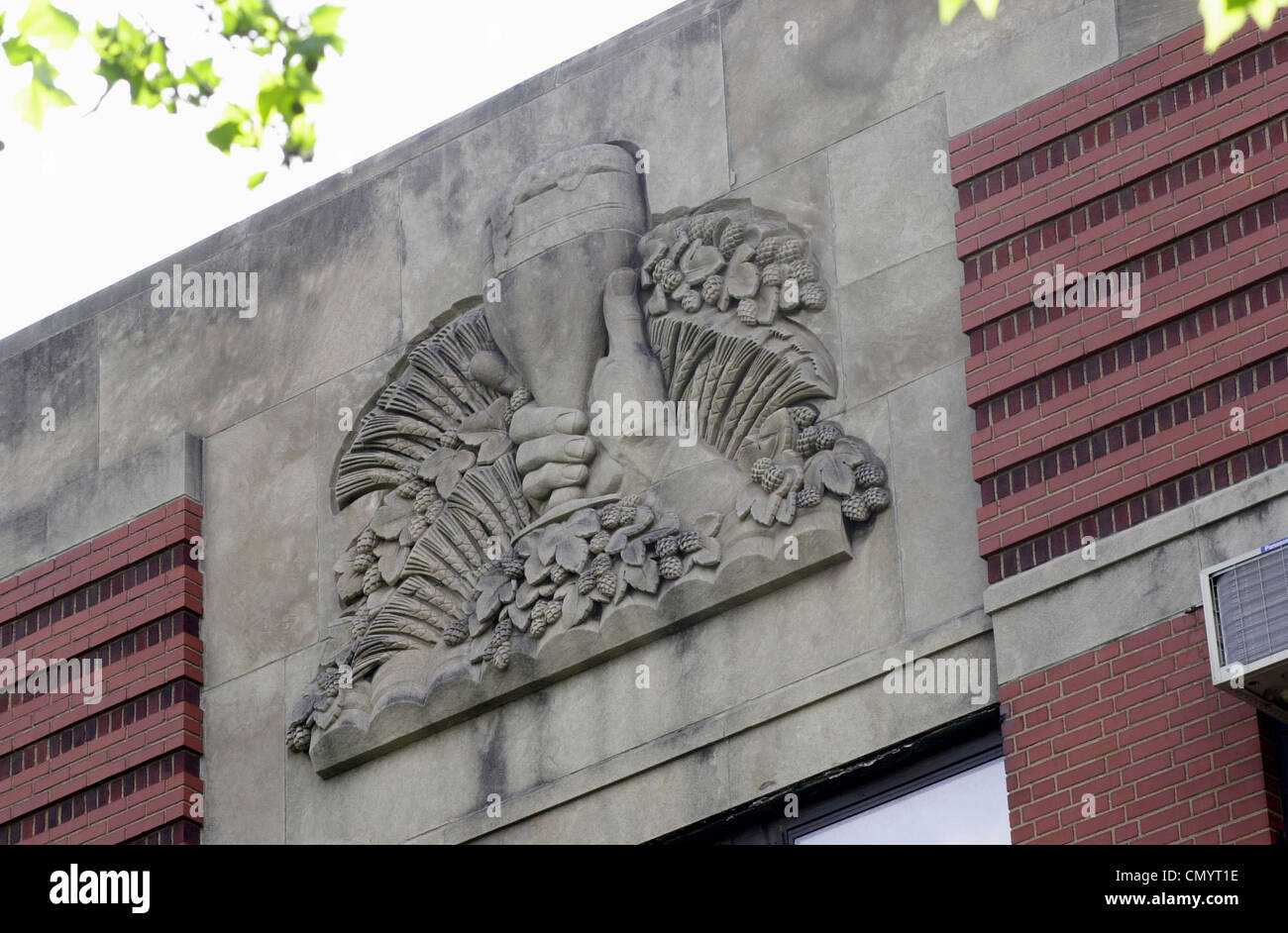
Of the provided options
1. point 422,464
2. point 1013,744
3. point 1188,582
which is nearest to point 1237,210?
point 1188,582

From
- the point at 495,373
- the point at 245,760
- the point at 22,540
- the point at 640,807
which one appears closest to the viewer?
the point at 640,807

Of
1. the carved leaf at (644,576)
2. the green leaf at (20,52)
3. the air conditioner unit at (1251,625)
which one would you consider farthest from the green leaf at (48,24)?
the carved leaf at (644,576)

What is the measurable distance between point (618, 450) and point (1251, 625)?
385 centimetres

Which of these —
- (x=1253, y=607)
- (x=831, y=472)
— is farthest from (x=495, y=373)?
(x=1253, y=607)

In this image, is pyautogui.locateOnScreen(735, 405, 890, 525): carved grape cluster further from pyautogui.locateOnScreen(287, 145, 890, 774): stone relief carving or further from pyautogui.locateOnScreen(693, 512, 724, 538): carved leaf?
pyautogui.locateOnScreen(693, 512, 724, 538): carved leaf

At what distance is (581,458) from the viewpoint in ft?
46.2

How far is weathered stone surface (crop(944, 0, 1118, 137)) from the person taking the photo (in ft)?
44.4

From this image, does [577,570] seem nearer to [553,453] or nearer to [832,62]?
[553,453]

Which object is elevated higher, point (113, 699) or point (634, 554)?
point (634, 554)

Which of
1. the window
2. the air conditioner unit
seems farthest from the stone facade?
the air conditioner unit

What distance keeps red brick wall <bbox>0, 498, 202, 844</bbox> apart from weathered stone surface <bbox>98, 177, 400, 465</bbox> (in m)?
0.68

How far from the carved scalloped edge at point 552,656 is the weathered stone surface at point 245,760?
1.22 ft
